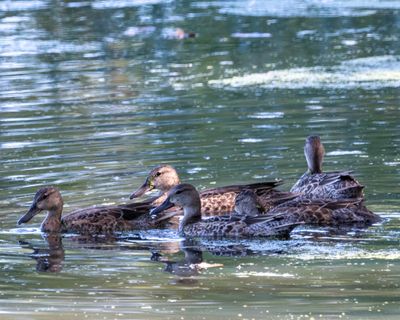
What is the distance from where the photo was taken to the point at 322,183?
44.9ft

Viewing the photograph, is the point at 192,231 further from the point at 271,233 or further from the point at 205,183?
the point at 205,183

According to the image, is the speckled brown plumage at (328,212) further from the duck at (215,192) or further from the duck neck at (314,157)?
the duck neck at (314,157)

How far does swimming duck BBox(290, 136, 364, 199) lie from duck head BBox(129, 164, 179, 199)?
1.18 m

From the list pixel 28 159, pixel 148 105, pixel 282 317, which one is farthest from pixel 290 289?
pixel 148 105

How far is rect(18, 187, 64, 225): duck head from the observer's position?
43.3 ft

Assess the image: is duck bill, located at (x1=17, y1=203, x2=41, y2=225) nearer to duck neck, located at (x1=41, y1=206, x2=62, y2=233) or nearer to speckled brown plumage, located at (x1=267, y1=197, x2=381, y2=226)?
duck neck, located at (x1=41, y1=206, x2=62, y2=233)

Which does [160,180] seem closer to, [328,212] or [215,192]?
[215,192]

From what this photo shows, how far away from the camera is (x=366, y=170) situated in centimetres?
1461

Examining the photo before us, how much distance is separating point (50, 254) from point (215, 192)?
2.19 meters

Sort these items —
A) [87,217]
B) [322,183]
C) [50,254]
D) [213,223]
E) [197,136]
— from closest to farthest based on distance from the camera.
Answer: [50,254] → [213,223] → [87,217] → [322,183] → [197,136]

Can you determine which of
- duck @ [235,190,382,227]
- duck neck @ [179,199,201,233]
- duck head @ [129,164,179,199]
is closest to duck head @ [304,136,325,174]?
duck head @ [129,164,179,199]

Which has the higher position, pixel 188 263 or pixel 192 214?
pixel 188 263

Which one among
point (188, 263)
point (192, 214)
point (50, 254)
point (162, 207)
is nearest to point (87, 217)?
point (162, 207)

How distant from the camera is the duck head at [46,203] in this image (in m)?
13.2
